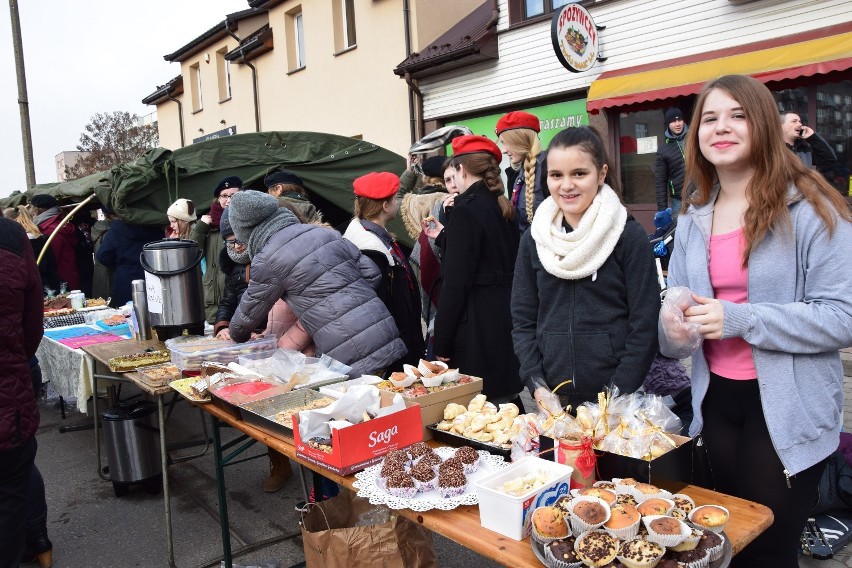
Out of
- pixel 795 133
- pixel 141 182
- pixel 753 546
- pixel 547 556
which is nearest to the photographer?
pixel 547 556

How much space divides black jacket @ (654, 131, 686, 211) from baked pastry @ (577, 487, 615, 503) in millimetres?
7349

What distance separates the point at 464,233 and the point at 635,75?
6936 millimetres

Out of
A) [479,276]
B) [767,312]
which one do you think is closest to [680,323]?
[767,312]

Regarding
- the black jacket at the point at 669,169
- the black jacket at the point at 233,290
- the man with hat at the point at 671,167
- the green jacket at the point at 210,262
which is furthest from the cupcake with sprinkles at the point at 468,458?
the black jacket at the point at 669,169

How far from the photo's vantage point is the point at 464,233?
132 inches

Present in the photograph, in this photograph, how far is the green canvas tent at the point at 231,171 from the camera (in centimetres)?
713

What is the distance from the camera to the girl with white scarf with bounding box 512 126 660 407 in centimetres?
232

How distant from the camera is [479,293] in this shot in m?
3.49

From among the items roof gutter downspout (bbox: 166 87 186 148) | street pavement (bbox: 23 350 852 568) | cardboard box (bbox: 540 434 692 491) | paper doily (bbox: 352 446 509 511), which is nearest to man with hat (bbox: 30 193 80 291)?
street pavement (bbox: 23 350 852 568)

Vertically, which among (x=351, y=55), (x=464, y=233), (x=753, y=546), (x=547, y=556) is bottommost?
(x=753, y=546)

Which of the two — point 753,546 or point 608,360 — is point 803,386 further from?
point 608,360

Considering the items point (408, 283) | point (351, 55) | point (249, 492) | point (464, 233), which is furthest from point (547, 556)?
point (351, 55)

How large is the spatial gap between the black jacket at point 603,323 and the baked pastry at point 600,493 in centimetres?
63

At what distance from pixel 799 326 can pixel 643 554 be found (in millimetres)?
764
